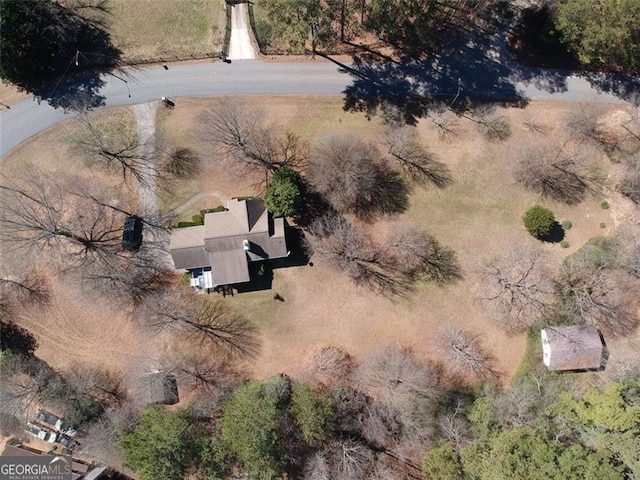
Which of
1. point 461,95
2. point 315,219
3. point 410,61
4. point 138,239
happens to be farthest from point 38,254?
point 461,95

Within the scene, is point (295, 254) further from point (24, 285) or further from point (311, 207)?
point (24, 285)

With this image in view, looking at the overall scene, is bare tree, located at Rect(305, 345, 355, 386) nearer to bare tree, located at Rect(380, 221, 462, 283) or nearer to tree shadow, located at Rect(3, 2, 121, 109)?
bare tree, located at Rect(380, 221, 462, 283)

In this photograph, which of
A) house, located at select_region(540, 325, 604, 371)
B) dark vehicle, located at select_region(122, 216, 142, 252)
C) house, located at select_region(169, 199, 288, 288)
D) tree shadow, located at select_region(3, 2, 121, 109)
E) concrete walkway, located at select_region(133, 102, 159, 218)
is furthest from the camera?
concrete walkway, located at select_region(133, 102, 159, 218)

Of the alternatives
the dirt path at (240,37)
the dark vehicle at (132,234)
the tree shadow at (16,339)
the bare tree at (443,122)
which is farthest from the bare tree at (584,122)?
the tree shadow at (16,339)

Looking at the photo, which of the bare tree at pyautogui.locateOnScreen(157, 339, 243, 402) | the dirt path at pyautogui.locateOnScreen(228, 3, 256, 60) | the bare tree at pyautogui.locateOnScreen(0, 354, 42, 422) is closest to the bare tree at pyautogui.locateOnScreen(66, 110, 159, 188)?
the dirt path at pyautogui.locateOnScreen(228, 3, 256, 60)

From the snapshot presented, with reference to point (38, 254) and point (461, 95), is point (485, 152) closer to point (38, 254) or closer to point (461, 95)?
point (461, 95)

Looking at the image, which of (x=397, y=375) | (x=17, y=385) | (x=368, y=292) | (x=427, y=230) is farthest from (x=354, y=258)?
(x=17, y=385)
